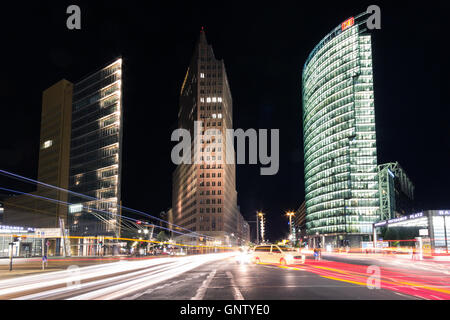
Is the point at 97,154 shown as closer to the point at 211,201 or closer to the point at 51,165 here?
the point at 51,165

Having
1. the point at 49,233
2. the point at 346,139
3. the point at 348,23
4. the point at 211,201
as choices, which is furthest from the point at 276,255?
the point at 211,201

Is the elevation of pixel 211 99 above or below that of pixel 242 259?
above

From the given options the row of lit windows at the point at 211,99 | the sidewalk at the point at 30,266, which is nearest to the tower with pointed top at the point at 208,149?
the row of lit windows at the point at 211,99

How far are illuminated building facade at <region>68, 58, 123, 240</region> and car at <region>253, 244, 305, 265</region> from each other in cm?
5909

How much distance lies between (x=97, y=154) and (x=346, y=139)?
73.0 m

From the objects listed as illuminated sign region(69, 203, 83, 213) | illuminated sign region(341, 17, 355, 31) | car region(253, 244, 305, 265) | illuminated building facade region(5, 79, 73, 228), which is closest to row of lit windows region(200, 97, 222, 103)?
illuminated sign region(341, 17, 355, 31)

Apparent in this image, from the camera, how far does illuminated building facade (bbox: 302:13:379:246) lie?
404ft

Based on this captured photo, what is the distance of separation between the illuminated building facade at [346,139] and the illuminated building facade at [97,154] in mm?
68320

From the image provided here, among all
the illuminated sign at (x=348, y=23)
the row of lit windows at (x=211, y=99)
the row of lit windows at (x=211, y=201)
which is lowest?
the row of lit windows at (x=211, y=201)

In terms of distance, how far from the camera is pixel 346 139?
125750mm

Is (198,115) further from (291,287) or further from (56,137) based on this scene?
(291,287)

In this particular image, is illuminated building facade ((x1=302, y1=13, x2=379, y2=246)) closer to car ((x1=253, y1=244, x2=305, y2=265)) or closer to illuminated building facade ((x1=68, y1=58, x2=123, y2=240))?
illuminated building facade ((x1=68, y1=58, x2=123, y2=240))

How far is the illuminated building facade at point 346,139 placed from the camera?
123 metres

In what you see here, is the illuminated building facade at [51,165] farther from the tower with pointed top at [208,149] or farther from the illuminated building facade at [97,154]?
the tower with pointed top at [208,149]
